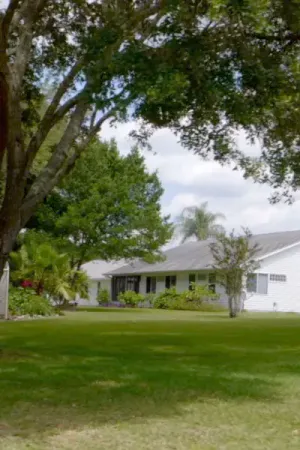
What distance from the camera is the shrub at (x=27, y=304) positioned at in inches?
1033

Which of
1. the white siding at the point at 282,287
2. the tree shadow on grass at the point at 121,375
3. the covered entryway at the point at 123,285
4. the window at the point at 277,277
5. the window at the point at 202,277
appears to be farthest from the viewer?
the covered entryway at the point at 123,285

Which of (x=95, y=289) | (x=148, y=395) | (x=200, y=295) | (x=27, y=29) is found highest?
(x=27, y=29)

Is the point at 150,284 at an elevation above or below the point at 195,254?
below

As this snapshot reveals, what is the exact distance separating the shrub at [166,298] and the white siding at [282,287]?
5.02 m

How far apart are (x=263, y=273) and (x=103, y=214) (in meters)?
10.6

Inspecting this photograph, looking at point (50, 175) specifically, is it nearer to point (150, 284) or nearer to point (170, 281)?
point (170, 281)

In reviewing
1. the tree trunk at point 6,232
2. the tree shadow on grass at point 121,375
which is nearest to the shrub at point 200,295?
the tree shadow on grass at point 121,375

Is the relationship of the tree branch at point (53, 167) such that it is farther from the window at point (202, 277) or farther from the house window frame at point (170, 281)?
the house window frame at point (170, 281)

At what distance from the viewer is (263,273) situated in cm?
3994

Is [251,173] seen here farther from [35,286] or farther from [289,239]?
[289,239]

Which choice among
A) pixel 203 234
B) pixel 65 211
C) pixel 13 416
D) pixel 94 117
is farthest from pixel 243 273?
pixel 203 234

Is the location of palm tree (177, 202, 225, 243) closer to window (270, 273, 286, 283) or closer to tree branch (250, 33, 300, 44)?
window (270, 273, 286, 283)

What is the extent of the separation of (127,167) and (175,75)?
2862 centimetres

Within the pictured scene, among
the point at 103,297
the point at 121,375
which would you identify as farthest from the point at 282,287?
the point at 121,375
